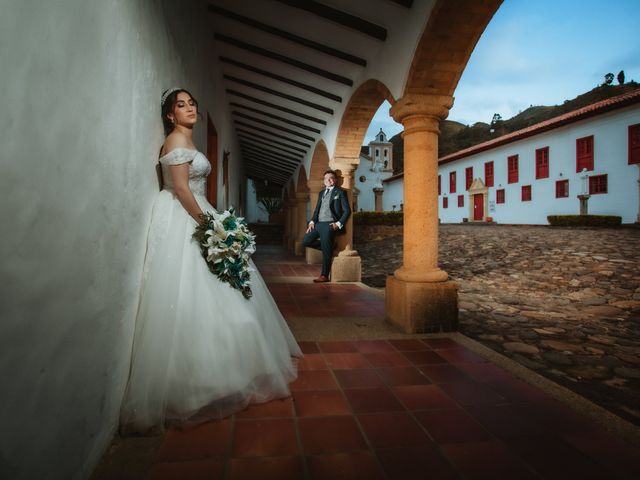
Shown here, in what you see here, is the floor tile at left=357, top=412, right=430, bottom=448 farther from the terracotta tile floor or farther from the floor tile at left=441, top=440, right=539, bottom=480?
the floor tile at left=441, top=440, right=539, bottom=480

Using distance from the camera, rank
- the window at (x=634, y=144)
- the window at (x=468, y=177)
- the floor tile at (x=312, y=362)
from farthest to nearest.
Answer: the window at (x=468, y=177)
the window at (x=634, y=144)
the floor tile at (x=312, y=362)

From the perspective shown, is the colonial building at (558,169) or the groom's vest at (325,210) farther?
the colonial building at (558,169)

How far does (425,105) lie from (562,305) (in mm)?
3356

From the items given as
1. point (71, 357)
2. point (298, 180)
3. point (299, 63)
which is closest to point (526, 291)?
point (299, 63)

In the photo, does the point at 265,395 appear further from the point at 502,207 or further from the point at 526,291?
the point at 502,207

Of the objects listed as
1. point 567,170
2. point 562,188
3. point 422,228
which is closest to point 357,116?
point 422,228

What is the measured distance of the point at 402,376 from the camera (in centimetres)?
251

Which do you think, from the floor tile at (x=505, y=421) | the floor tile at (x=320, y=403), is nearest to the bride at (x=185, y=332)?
the floor tile at (x=320, y=403)

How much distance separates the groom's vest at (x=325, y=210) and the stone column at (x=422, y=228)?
7.34 feet

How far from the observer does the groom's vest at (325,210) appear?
5.87m

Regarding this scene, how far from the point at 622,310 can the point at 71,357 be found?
5680 millimetres

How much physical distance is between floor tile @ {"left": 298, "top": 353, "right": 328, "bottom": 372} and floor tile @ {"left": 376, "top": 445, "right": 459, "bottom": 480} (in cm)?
102

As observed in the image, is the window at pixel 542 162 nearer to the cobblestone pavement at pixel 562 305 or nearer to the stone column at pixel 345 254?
the cobblestone pavement at pixel 562 305

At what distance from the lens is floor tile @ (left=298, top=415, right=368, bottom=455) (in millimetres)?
1709
